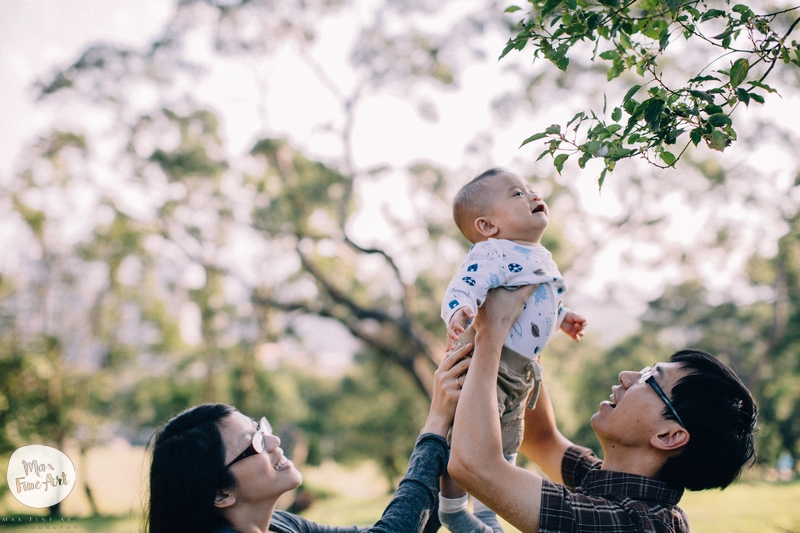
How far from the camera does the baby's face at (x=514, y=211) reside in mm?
2357

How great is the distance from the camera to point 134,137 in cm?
1437

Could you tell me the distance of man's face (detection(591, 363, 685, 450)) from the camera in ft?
6.42

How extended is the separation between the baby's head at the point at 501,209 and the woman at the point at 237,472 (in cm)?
53

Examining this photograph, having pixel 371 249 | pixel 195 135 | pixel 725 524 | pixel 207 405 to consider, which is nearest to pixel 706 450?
pixel 207 405

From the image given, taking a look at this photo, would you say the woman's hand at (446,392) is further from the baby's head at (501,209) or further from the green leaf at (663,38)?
the green leaf at (663,38)

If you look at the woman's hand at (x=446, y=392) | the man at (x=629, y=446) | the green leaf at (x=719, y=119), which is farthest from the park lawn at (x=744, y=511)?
the green leaf at (x=719, y=119)

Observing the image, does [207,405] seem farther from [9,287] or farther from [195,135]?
[9,287]

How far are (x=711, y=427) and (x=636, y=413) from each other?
0.72 ft

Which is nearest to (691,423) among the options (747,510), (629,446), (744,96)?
(629,446)

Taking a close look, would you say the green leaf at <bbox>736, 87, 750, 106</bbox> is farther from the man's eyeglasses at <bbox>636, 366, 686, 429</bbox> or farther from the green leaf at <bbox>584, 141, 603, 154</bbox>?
the man's eyeglasses at <bbox>636, 366, 686, 429</bbox>

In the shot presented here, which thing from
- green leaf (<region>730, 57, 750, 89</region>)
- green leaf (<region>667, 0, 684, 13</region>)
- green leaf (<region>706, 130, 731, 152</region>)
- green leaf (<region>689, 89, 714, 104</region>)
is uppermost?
green leaf (<region>667, 0, 684, 13</region>)

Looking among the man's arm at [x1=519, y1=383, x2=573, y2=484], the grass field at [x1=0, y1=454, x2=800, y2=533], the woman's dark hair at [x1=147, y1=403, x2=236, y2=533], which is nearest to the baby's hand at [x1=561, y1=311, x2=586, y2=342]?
the man's arm at [x1=519, y1=383, x2=573, y2=484]

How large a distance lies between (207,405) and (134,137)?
45.6ft

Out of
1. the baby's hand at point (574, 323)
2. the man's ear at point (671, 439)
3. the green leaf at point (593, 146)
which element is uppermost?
the green leaf at point (593, 146)
